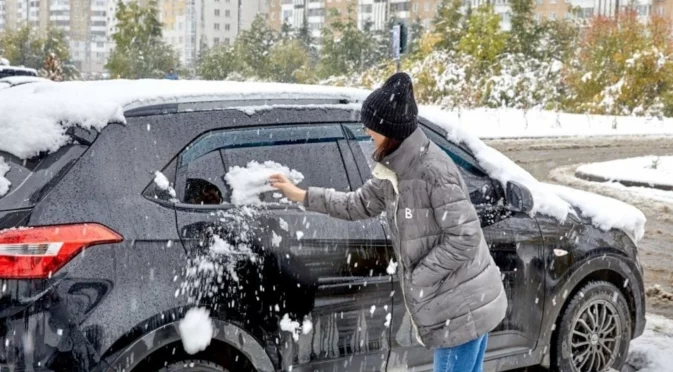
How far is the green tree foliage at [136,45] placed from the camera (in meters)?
54.9

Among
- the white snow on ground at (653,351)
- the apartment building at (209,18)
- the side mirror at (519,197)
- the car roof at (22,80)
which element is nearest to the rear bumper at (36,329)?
the car roof at (22,80)

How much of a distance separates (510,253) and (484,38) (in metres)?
37.9

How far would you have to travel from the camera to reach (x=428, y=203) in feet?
10.7

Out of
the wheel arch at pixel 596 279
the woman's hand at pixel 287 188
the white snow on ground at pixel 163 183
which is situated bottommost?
the wheel arch at pixel 596 279

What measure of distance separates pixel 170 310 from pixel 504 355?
193cm

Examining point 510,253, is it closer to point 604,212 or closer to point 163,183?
point 604,212

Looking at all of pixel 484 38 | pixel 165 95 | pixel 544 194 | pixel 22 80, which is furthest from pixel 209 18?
pixel 165 95

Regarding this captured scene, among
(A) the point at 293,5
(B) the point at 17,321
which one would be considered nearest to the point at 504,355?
(B) the point at 17,321

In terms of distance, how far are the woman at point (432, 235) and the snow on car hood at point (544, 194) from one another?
1.03 meters

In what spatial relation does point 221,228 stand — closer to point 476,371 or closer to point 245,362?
point 245,362

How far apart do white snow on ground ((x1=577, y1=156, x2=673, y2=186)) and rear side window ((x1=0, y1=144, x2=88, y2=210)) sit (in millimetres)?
13252

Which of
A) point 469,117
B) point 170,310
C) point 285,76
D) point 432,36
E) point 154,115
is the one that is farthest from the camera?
point 285,76

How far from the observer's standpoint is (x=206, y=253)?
3.30 metres

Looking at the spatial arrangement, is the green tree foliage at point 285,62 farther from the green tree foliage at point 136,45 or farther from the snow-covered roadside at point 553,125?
the snow-covered roadside at point 553,125
